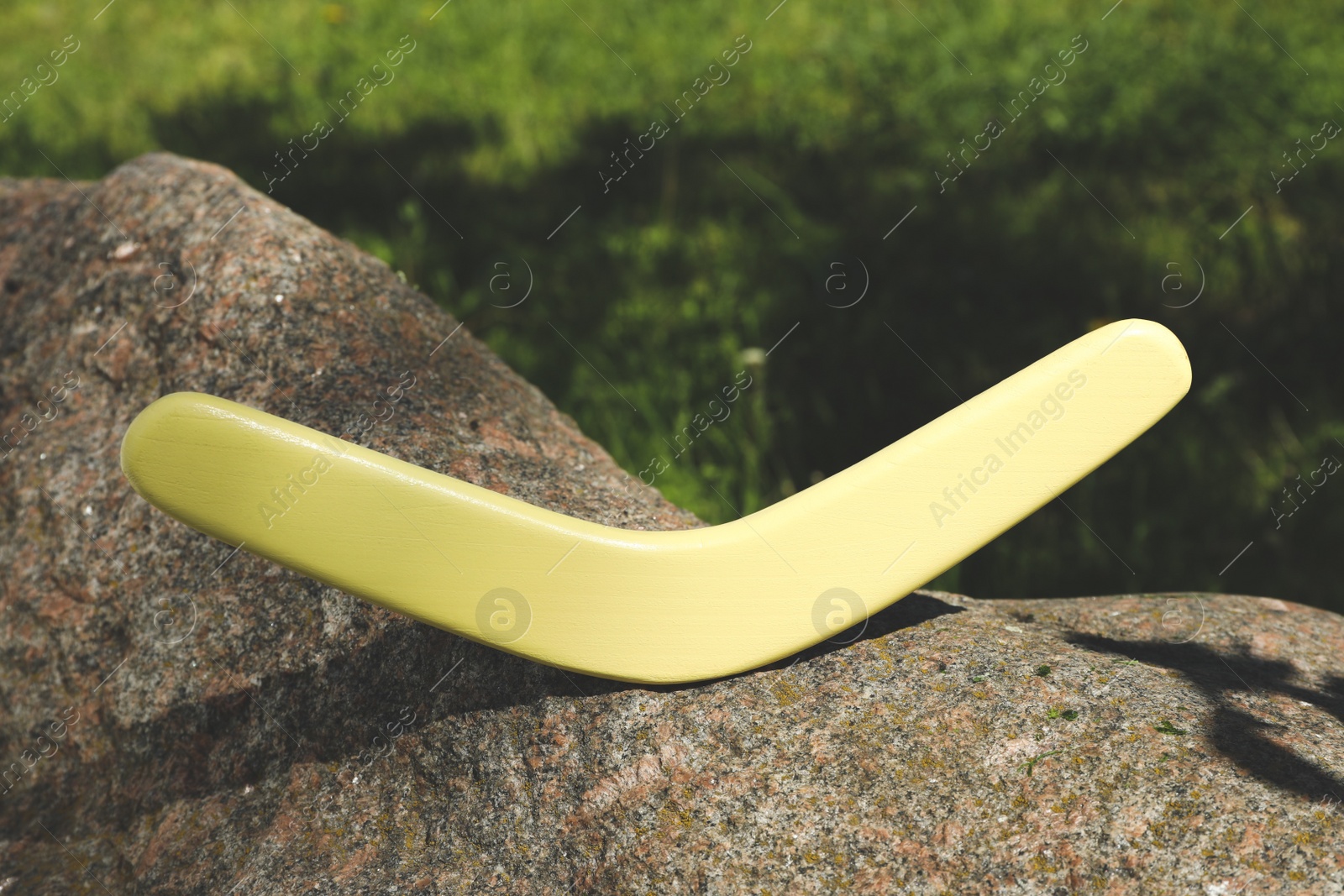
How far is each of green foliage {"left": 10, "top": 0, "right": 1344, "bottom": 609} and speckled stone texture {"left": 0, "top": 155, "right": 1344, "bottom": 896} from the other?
118cm

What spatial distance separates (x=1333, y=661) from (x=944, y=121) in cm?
306

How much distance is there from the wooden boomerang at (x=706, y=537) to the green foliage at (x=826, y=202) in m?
1.43

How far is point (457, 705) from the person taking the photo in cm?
147

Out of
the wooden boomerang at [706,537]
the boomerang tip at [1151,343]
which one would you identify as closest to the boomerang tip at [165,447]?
the wooden boomerang at [706,537]

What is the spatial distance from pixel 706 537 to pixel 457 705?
43 cm

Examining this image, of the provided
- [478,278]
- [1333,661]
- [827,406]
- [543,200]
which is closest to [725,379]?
[827,406]

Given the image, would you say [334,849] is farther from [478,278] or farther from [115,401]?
[478,278]

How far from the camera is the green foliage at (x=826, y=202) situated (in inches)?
117

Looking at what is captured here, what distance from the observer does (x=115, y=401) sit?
1.86 m

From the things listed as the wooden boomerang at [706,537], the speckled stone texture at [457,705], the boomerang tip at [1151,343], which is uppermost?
the boomerang tip at [1151,343]
